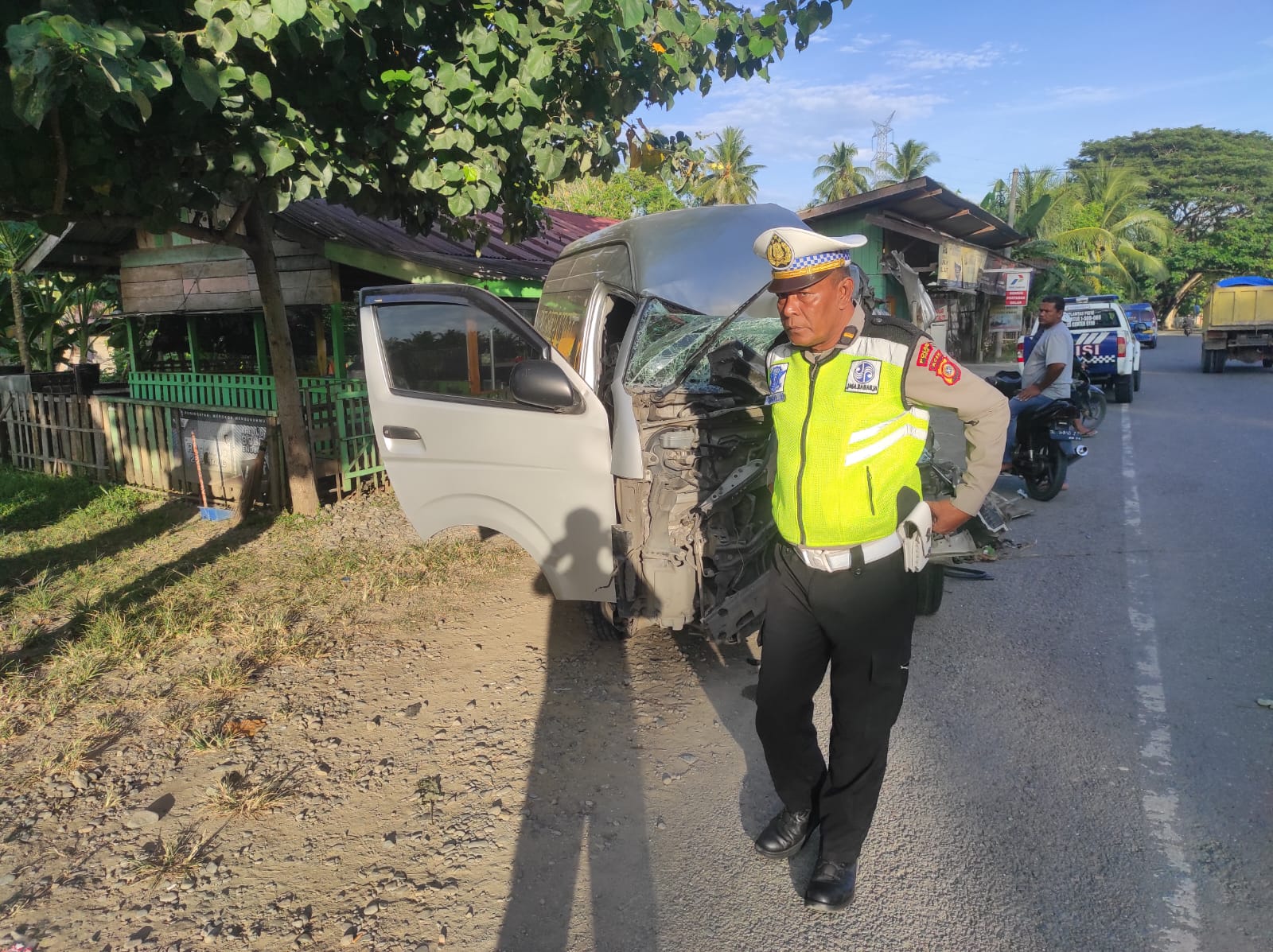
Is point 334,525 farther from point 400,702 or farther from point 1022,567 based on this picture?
point 1022,567

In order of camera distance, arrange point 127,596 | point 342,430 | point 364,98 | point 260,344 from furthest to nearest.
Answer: point 260,344
point 342,430
point 127,596
point 364,98

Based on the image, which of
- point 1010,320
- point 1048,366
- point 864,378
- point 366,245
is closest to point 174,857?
point 864,378

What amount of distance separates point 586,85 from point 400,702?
150 inches

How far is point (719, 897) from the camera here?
8.10 ft

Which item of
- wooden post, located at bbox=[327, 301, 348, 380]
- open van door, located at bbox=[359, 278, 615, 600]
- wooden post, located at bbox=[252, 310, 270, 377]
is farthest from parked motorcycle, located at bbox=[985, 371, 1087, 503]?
wooden post, located at bbox=[252, 310, 270, 377]

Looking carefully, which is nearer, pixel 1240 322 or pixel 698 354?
pixel 698 354

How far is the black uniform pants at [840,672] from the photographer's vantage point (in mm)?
2322

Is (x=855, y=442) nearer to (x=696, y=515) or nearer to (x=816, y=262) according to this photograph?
(x=816, y=262)

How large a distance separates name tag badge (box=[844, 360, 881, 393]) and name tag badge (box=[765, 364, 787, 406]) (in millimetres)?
225

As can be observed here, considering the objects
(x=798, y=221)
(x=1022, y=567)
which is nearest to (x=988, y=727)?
(x=1022, y=567)

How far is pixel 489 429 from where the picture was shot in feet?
12.5

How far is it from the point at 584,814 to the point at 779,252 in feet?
6.87

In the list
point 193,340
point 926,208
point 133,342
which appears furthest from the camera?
point 926,208

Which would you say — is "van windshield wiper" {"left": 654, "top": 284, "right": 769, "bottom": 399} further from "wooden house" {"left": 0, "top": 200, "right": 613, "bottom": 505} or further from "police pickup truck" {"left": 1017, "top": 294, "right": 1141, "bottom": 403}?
"police pickup truck" {"left": 1017, "top": 294, "right": 1141, "bottom": 403}
